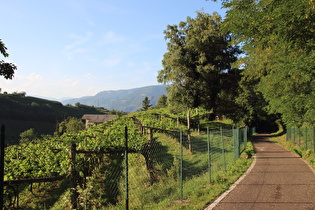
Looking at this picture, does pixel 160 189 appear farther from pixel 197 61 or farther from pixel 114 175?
pixel 197 61

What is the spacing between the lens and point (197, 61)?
3067 cm

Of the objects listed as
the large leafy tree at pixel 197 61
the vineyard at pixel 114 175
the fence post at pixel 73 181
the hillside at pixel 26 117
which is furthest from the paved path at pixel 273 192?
the hillside at pixel 26 117

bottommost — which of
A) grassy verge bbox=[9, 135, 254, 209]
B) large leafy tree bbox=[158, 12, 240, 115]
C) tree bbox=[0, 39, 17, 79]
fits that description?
grassy verge bbox=[9, 135, 254, 209]

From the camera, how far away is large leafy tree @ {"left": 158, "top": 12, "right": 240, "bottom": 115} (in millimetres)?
29812

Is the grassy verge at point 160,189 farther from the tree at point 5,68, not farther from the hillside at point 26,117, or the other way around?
the hillside at point 26,117

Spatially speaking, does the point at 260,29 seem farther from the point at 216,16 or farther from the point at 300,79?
the point at 216,16

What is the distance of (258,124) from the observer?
59875 millimetres

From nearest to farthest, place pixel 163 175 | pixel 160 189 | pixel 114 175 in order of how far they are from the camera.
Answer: pixel 160 189 < pixel 163 175 < pixel 114 175

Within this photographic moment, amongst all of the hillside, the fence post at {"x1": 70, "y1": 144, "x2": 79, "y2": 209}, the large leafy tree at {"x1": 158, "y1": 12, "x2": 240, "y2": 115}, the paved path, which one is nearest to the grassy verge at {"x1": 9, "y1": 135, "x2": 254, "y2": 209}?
the fence post at {"x1": 70, "y1": 144, "x2": 79, "y2": 209}

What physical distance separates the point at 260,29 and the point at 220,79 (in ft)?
84.0

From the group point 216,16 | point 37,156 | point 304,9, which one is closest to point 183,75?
point 216,16

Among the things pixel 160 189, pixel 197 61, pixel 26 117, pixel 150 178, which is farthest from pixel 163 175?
pixel 26 117

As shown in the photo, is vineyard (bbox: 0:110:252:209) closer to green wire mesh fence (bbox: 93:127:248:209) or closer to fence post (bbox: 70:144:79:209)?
green wire mesh fence (bbox: 93:127:248:209)

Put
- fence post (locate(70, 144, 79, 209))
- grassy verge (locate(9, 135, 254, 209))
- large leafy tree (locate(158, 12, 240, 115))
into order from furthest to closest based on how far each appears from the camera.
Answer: large leafy tree (locate(158, 12, 240, 115))
grassy verge (locate(9, 135, 254, 209))
fence post (locate(70, 144, 79, 209))
